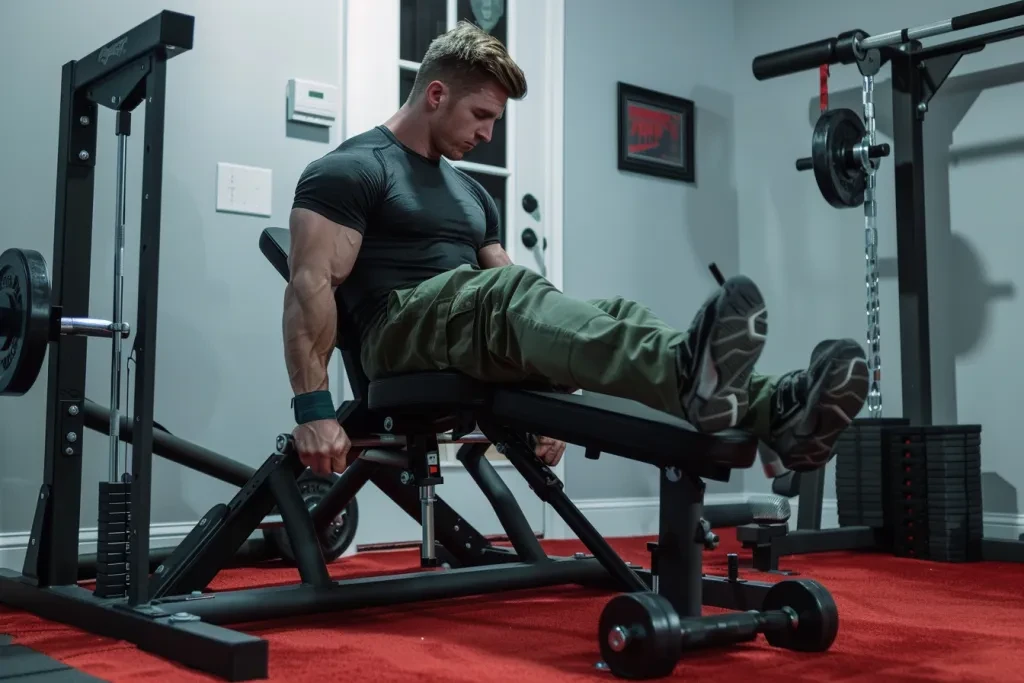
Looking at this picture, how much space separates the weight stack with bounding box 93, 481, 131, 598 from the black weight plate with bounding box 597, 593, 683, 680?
92 centimetres

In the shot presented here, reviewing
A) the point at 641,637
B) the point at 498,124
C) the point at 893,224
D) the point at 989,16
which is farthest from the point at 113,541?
the point at 893,224

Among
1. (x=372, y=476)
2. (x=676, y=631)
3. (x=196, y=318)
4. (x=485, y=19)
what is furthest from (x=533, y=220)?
(x=676, y=631)

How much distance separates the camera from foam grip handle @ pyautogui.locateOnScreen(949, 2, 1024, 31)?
297cm

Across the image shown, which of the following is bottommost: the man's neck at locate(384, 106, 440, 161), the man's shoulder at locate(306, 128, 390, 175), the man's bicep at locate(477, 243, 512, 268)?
the man's bicep at locate(477, 243, 512, 268)

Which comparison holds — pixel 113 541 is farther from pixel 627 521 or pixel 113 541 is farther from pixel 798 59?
pixel 798 59

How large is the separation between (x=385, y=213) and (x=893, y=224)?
237 centimetres

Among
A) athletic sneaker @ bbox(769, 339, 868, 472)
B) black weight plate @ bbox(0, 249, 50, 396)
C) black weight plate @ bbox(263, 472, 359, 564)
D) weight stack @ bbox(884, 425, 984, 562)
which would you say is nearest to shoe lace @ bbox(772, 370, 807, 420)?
athletic sneaker @ bbox(769, 339, 868, 472)

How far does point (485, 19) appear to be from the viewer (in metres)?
3.56

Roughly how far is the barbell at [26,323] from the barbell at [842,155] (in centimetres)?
219

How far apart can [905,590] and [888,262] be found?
5.43 feet

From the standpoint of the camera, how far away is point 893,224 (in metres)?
3.74

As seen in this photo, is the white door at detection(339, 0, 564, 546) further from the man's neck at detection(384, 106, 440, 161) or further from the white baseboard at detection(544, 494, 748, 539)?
the man's neck at detection(384, 106, 440, 161)

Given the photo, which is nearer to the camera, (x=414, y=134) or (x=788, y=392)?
(x=788, y=392)

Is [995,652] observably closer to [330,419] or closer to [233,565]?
[330,419]
